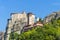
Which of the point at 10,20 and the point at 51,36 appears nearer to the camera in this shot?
the point at 51,36

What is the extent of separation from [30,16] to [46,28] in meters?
64.8

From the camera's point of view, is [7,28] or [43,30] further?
[7,28]

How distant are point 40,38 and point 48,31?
8.33ft

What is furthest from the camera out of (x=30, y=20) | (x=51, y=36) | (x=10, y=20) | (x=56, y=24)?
(x=10, y=20)

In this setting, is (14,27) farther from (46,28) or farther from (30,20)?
(46,28)

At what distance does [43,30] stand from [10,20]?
251ft

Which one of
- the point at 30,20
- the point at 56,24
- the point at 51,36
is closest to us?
the point at 51,36

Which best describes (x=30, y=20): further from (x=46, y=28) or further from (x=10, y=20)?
(x=46, y=28)

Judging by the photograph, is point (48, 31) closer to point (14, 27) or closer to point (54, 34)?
point (54, 34)

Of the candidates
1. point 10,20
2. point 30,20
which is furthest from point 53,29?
Answer: point 10,20

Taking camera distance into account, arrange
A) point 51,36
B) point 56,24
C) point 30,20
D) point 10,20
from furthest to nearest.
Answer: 1. point 10,20
2. point 30,20
3. point 56,24
4. point 51,36

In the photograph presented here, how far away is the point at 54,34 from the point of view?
8456cm

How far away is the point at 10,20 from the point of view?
16275cm

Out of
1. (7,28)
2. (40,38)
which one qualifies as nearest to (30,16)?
(7,28)
